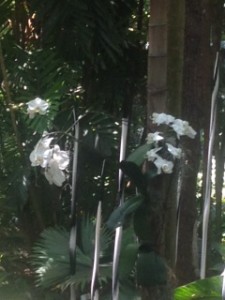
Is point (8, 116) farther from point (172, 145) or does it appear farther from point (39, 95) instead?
point (172, 145)

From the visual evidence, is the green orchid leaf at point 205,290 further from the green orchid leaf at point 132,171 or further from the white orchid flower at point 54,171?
the white orchid flower at point 54,171

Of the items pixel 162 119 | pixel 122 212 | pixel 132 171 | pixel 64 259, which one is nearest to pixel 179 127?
pixel 162 119

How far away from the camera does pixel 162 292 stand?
7.55ft

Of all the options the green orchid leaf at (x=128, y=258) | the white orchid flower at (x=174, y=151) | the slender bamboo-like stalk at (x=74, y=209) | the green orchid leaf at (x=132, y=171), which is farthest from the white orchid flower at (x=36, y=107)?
the green orchid leaf at (x=128, y=258)

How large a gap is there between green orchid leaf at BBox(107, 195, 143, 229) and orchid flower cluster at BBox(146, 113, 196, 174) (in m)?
0.13

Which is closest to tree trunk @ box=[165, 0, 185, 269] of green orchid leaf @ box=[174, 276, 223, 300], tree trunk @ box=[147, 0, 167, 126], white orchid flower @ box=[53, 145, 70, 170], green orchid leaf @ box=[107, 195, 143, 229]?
tree trunk @ box=[147, 0, 167, 126]

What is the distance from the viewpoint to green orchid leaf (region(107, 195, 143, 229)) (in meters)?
2.11

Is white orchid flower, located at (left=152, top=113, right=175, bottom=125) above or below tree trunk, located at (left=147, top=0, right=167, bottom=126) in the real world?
below

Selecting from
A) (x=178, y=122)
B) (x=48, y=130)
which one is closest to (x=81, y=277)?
(x=48, y=130)

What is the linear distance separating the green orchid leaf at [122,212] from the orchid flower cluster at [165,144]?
0.13 metres

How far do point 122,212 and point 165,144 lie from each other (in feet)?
0.80

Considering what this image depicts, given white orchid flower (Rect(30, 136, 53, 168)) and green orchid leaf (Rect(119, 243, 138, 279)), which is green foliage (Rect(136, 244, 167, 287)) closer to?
green orchid leaf (Rect(119, 243, 138, 279))

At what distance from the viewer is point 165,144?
2125 mm

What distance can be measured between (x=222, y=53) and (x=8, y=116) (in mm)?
1036
